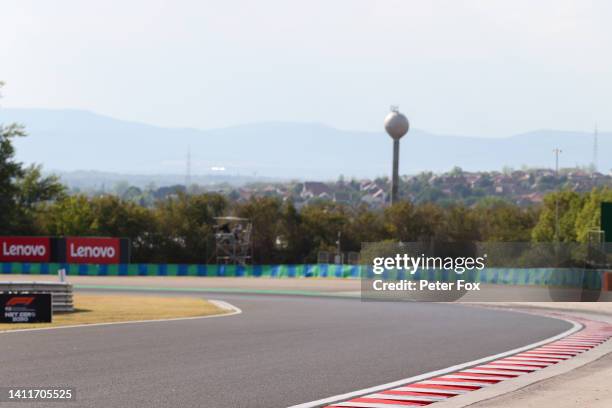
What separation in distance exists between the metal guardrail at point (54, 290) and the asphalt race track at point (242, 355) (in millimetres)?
4889

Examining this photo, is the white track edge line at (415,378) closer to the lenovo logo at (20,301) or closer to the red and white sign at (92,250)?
the lenovo logo at (20,301)

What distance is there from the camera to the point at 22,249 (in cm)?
8188

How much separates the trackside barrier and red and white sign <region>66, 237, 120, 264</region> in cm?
61

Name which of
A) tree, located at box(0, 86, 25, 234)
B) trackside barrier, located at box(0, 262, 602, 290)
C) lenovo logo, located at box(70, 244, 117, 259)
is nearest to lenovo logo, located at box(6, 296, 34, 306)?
trackside barrier, located at box(0, 262, 602, 290)

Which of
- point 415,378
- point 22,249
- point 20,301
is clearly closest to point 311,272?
point 22,249

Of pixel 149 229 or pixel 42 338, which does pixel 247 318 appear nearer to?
pixel 42 338

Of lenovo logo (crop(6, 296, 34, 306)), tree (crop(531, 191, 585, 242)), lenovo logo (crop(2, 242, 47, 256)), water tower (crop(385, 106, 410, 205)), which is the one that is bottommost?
lenovo logo (crop(6, 296, 34, 306))

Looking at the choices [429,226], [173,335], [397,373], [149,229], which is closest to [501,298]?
[173,335]

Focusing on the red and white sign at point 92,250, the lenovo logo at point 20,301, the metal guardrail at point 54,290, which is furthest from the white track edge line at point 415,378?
the red and white sign at point 92,250

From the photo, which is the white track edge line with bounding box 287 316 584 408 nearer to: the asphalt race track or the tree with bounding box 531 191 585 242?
the asphalt race track

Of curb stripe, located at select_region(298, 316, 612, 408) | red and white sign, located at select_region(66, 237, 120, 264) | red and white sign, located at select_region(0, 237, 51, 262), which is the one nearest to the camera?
curb stripe, located at select_region(298, 316, 612, 408)

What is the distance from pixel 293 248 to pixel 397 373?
10699 cm

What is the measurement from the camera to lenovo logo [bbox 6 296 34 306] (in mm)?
25394

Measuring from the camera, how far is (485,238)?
13575 centimetres
